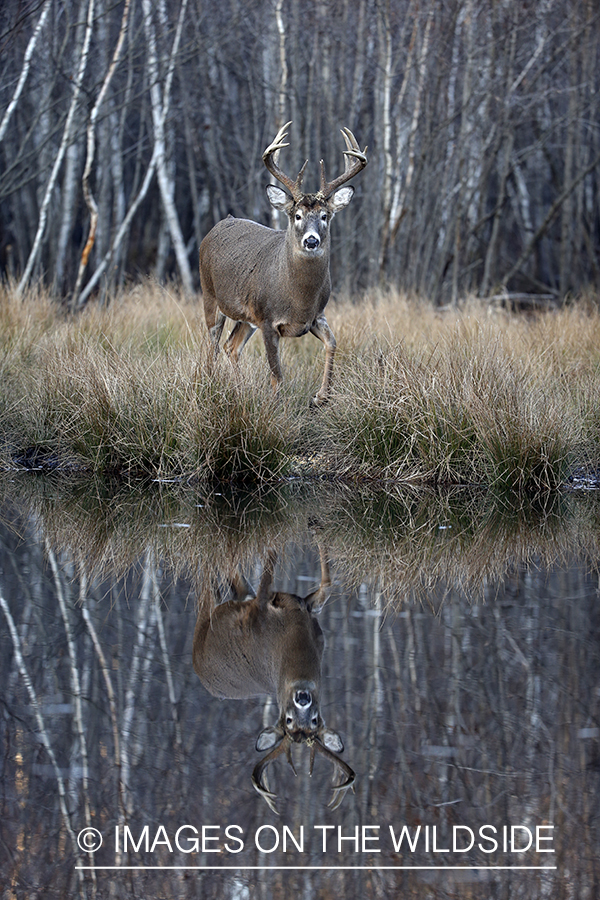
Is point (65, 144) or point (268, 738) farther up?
point (65, 144)

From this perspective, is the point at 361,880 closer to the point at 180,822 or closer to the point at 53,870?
the point at 180,822

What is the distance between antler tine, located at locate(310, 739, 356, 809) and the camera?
334 centimetres

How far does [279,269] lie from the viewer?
30.2ft

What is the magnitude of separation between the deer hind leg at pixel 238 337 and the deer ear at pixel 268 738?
678 cm

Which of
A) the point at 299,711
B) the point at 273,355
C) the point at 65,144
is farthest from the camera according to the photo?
the point at 65,144

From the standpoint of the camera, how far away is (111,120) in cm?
2034

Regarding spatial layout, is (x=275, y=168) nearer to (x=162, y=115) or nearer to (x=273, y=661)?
(x=273, y=661)

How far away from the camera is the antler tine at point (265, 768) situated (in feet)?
11.0

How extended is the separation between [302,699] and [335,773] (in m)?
0.59

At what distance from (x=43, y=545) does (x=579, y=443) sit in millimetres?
4160

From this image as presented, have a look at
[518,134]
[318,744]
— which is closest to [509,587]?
[318,744]

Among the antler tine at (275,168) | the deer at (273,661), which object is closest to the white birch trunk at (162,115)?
the antler tine at (275,168)

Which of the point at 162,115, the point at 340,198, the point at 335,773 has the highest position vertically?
the point at 162,115

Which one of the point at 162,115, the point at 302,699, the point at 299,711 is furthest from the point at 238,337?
the point at 162,115
